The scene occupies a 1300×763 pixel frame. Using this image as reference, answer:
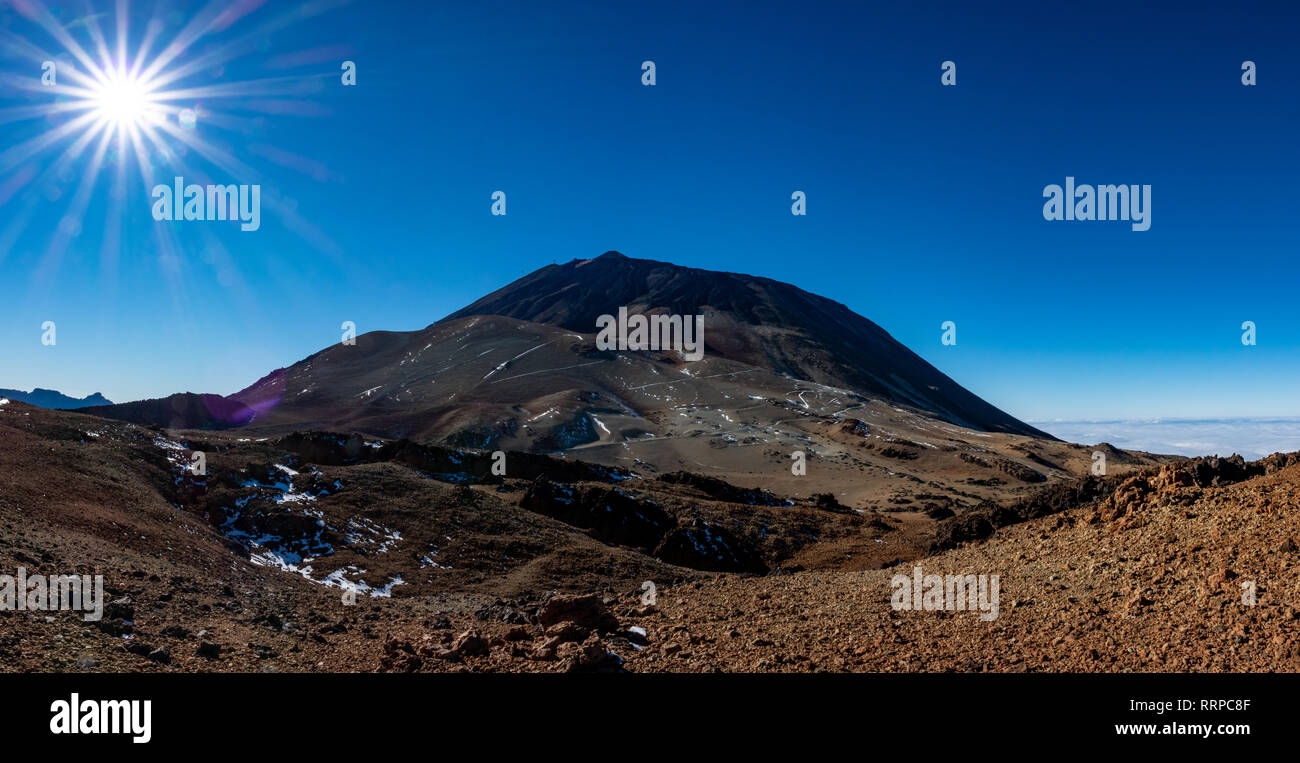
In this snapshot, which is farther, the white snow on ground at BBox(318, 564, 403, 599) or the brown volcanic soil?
the white snow on ground at BBox(318, 564, 403, 599)

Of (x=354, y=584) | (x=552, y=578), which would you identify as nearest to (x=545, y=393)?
(x=552, y=578)

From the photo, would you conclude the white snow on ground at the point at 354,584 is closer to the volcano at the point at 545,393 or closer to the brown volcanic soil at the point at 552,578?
the brown volcanic soil at the point at 552,578

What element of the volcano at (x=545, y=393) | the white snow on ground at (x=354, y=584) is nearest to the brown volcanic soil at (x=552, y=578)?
the white snow on ground at (x=354, y=584)

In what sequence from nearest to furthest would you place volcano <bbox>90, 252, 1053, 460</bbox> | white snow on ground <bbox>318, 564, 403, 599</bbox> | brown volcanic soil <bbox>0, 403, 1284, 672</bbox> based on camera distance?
1. brown volcanic soil <bbox>0, 403, 1284, 672</bbox>
2. white snow on ground <bbox>318, 564, 403, 599</bbox>
3. volcano <bbox>90, 252, 1053, 460</bbox>

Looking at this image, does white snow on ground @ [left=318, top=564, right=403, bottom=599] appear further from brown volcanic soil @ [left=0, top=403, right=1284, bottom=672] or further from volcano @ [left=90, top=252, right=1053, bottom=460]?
volcano @ [left=90, top=252, right=1053, bottom=460]

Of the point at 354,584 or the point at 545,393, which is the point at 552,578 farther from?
the point at 545,393

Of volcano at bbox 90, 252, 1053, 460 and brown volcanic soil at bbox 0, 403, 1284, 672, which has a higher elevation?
volcano at bbox 90, 252, 1053, 460

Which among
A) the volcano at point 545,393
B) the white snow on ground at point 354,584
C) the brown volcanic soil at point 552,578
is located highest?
the volcano at point 545,393

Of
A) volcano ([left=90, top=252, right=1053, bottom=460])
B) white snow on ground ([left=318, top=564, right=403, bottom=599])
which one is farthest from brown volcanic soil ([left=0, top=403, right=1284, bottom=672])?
volcano ([left=90, top=252, right=1053, bottom=460])
